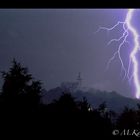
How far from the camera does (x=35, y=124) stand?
5223mm

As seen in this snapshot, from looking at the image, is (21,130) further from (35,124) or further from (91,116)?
(91,116)

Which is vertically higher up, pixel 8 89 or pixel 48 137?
pixel 8 89

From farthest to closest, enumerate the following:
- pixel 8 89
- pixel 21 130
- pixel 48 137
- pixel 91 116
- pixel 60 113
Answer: pixel 8 89 → pixel 91 116 → pixel 60 113 → pixel 21 130 → pixel 48 137

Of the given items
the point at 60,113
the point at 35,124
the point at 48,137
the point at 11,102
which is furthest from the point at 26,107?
the point at 48,137

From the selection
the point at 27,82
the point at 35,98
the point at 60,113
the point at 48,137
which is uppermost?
the point at 27,82

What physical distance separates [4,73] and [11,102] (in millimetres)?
4294

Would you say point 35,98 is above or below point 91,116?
above

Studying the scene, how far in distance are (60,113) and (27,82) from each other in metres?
4.91
